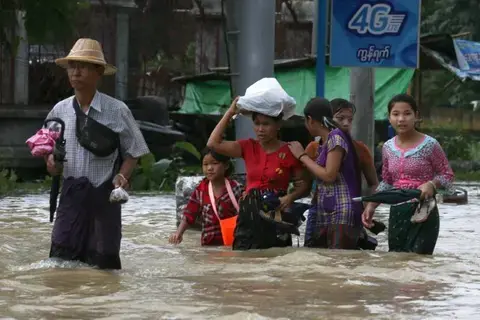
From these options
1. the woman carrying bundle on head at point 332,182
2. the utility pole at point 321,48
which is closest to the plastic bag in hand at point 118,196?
the woman carrying bundle on head at point 332,182

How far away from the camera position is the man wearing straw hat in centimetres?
856

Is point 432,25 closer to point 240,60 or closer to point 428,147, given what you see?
point 240,60

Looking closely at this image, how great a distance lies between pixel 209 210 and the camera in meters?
10.6

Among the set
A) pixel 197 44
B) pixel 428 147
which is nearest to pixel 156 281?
pixel 428 147

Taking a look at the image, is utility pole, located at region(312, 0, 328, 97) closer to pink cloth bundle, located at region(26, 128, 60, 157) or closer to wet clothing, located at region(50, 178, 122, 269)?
wet clothing, located at region(50, 178, 122, 269)

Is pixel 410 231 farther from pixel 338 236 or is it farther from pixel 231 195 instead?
pixel 231 195

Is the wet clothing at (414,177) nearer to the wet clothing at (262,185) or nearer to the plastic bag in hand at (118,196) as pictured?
the wet clothing at (262,185)

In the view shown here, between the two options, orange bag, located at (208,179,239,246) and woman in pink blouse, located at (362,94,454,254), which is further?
orange bag, located at (208,179,239,246)

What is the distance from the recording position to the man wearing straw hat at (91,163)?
856 cm

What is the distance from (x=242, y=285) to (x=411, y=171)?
1.92m

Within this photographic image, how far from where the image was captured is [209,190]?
34.9 feet

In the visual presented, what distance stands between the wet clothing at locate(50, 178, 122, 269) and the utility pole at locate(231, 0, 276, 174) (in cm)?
578

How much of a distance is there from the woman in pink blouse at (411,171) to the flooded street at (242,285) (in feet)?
0.63

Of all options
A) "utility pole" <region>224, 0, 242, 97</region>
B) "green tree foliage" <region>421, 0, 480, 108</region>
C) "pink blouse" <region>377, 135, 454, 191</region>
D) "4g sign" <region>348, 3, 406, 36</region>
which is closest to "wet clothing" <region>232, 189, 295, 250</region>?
"pink blouse" <region>377, 135, 454, 191</region>
